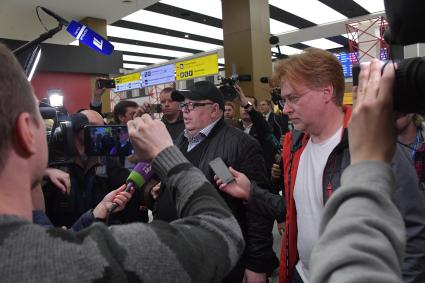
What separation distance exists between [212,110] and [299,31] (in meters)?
8.37

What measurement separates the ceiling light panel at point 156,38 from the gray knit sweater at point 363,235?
8973 mm

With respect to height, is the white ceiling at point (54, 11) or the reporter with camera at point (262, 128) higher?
the white ceiling at point (54, 11)

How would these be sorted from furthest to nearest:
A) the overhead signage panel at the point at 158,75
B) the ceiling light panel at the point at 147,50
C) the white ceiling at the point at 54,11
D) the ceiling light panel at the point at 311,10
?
the ceiling light panel at the point at 147,50
the ceiling light panel at the point at 311,10
the overhead signage panel at the point at 158,75
the white ceiling at the point at 54,11

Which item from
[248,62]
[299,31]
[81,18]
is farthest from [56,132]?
[299,31]

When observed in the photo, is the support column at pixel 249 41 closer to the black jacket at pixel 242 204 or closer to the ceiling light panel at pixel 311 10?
the ceiling light panel at pixel 311 10

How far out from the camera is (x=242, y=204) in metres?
1.89

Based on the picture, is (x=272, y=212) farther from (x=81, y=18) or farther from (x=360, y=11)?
(x=360, y=11)

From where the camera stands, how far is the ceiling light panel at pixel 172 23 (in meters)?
8.17

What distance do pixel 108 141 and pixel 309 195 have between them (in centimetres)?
78

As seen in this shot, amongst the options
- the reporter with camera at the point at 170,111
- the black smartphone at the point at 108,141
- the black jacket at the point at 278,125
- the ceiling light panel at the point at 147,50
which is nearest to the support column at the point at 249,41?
the black jacket at the point at 278,125

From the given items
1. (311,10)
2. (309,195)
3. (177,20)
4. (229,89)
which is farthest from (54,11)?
(309,195)

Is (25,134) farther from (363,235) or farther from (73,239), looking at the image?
(363,235)

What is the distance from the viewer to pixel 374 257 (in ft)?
1.51

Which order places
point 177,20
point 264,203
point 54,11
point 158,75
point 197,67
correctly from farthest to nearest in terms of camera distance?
point 177,20
point 158,75
point 54,11
point 197,67
point 264,203
